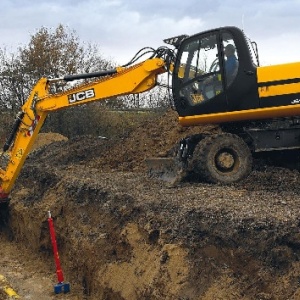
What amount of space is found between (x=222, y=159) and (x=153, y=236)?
2847mm

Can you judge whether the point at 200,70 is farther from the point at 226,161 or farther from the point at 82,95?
the point at 82,95

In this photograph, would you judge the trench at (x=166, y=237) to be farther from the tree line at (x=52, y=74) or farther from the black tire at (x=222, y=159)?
the tree line at (x=52, y=74)

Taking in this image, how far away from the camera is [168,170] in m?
9.69

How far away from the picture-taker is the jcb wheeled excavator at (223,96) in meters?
8.83

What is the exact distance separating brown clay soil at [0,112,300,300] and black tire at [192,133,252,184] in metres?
0.24

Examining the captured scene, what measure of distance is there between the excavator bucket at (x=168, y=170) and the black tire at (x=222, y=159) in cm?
30

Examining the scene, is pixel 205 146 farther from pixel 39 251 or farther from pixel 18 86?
pixel 18 86

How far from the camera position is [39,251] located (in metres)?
9.48

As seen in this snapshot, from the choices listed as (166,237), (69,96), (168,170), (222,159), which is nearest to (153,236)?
(166,237)

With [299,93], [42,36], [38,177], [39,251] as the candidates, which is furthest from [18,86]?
[299,93]

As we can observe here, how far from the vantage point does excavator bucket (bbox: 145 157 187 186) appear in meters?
9.18

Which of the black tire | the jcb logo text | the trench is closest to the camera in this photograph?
the trench

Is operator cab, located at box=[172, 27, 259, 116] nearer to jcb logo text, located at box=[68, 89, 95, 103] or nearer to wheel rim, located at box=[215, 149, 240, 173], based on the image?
wheel rim, located at box=[215, 149, 240, 173]

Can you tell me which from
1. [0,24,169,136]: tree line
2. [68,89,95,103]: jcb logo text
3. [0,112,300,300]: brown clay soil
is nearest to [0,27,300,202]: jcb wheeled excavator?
[68,89,95,103]: jcb logo text
